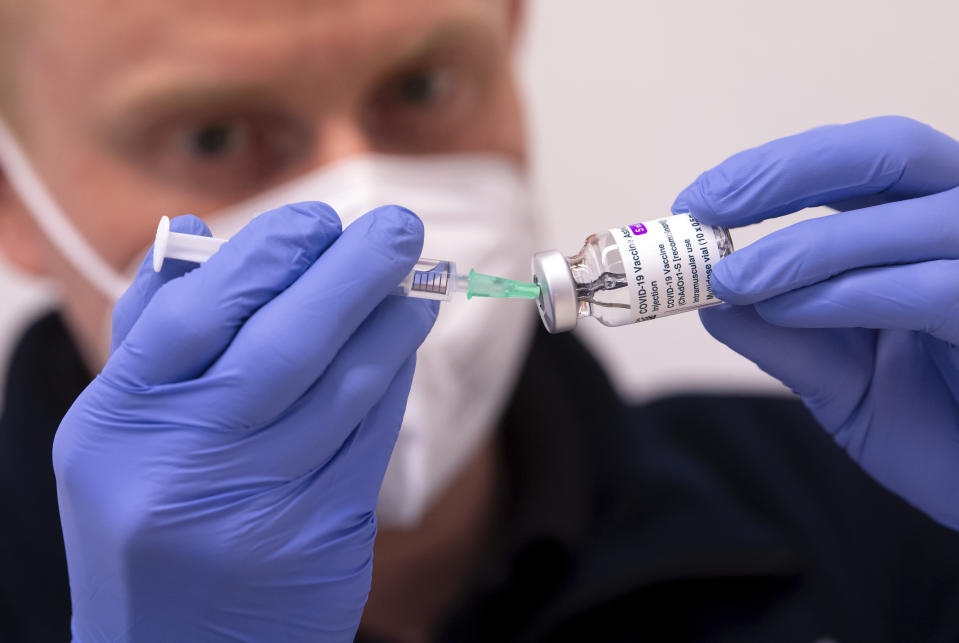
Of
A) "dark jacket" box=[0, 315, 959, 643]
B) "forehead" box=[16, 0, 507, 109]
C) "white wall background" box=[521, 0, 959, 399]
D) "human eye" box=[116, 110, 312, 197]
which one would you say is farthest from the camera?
"white wall background" box=[521, 0, 959, 399]

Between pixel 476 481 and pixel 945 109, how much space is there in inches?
47.4

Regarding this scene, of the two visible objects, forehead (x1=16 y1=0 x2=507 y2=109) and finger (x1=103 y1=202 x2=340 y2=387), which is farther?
forehead (x1=16 y1=0 x2=507 y2=109)

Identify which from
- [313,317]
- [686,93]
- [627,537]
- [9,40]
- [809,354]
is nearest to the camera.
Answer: [313,317]

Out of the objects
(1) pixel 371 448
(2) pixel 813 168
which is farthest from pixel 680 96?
(1) pixel 371 448

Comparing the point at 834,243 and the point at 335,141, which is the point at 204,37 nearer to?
the point at 335,141

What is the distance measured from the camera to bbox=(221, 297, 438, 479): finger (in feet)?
2.52

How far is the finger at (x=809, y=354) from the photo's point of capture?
2.79ft

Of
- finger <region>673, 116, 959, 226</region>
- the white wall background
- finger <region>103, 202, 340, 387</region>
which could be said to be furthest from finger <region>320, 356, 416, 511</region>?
the white wall background

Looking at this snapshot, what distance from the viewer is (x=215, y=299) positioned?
743 millimetres

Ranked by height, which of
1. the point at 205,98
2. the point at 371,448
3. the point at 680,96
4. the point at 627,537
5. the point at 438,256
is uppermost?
the point at 205,98

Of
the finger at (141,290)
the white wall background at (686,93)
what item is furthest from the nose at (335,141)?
the white wall background at (686,93)

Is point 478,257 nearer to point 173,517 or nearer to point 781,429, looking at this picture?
point 173,517

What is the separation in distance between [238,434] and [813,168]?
644 mm

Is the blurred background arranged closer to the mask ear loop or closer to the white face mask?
the white face mask
